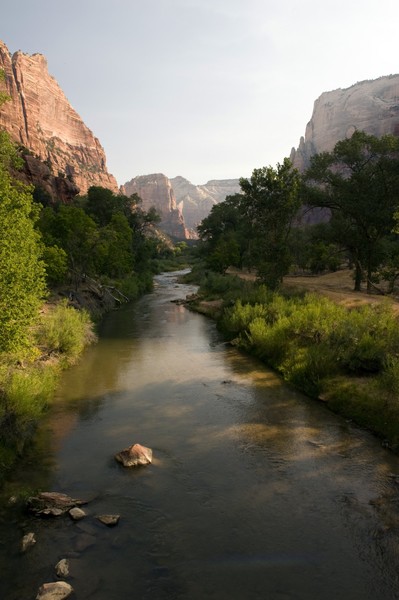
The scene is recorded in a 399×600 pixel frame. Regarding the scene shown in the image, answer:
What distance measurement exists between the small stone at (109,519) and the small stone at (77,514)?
0.40 m

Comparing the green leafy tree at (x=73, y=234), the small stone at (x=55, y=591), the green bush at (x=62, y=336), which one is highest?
the green leafy tree at (x=73, y=234)

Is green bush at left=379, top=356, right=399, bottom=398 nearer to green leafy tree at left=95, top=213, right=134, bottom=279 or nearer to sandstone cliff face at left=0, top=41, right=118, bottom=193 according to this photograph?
green leafy tree at left=95, top=213, right=134, bottom=279

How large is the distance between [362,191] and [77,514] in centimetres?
3250

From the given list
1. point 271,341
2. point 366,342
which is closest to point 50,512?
point 366,342

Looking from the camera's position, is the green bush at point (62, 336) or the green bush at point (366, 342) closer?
the green bush at point (366, 342)

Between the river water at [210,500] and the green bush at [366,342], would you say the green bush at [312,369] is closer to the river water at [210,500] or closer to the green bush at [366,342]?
the green bush at [366,342]

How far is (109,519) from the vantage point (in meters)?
9.41

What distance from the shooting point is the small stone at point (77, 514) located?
9469 millimetres

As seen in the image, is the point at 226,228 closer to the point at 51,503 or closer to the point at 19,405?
the point at 19,405

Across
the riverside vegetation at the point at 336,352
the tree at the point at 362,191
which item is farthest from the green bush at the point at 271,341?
the tree at the point at 362,191

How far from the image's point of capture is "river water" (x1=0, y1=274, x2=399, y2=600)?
7.74 meters

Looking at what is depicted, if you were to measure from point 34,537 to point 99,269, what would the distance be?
40744 mm

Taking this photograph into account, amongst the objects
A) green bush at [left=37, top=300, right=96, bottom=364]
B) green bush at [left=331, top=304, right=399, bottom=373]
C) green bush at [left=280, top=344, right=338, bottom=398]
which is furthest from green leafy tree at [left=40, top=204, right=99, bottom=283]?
green bush at [left=331, top=304, right=399, bottom=373]

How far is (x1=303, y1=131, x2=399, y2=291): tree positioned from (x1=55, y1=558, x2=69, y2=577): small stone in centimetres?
3209
